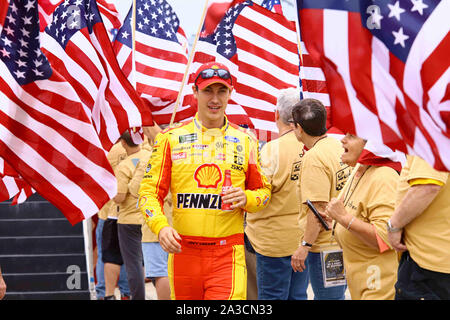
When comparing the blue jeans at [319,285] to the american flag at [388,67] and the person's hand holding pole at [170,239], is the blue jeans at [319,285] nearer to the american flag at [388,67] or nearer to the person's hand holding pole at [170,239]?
the person's hand holding pole at [170,239]

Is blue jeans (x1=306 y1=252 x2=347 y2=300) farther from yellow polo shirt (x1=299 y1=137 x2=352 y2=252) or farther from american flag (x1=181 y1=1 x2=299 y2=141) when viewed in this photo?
american flag (x1=181 y1=1 x2=299 y2=141)

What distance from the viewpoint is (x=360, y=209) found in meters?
5.27

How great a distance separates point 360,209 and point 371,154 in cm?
40

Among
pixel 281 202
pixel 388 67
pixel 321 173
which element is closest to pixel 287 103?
pixel 281 202

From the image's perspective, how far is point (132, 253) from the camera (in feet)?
30.3

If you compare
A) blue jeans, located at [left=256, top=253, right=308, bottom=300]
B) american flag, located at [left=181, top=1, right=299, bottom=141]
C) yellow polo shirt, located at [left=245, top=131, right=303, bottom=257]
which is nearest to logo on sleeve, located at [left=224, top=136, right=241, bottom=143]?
yellow polo shirt, located at [left=245, top=131, right=303, bottom=257]

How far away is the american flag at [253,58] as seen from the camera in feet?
28.8

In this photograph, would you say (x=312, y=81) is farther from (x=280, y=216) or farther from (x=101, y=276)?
(x=101, y=276)

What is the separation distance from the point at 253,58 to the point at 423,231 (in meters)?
4.73

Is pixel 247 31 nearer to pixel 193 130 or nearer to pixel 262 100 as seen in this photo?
pixel 262 100

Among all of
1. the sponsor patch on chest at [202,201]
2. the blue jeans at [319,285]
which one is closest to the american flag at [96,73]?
the sponsor patch on chest at [202,201]

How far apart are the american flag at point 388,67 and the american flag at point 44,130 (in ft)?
7.55

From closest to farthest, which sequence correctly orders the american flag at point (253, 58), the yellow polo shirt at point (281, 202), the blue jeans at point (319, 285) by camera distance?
the blue jeans at point (319, 285)
the yellow polo shirt at point (281, 202)
the american flag at point (253, 58)

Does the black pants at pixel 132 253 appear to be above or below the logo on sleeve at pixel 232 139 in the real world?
below
